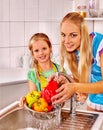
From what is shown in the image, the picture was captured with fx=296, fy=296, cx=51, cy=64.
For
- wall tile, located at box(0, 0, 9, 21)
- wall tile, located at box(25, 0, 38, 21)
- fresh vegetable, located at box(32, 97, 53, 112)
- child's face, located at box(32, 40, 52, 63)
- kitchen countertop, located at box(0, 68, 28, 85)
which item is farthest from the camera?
wall tile, located at box(25, 0, 38, 21)

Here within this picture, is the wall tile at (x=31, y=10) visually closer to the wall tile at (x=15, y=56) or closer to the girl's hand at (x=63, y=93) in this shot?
the wall tile at (x=15, y=56)

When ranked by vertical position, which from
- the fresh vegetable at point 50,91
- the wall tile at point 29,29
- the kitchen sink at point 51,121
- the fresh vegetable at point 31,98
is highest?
the wall tile at point 29,29

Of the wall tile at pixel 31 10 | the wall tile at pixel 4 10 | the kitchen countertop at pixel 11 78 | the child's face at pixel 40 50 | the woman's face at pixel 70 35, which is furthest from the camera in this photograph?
the wall tile at pixel 31 10

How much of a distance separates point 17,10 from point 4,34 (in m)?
0.17

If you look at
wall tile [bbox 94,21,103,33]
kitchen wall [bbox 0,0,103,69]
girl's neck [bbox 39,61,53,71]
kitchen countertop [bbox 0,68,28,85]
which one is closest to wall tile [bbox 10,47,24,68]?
kitchen wall [bbox 0,0,103,69]

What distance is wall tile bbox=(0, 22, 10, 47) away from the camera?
1787 mm

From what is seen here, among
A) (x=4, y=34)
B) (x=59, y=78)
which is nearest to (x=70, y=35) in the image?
(x=59, y=78)

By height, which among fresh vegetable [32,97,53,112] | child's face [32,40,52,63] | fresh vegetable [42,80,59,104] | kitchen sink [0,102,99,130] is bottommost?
kitchen sink [0,102,99,130]

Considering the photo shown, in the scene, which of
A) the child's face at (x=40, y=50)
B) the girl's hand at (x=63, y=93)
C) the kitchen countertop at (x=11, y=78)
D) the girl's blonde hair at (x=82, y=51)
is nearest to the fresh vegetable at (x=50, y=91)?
the girl's hand at (x=63, y=93)

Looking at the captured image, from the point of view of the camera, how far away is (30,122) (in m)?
0.91

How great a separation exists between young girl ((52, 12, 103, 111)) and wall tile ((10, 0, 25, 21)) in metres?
0.87

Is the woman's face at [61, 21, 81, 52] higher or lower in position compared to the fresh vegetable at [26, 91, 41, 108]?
higher

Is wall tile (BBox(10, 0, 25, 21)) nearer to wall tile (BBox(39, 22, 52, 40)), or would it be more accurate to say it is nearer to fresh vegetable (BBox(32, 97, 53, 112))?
wall tile (BBox(39, 22, 52, 40))

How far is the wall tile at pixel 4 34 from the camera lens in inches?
70.4
